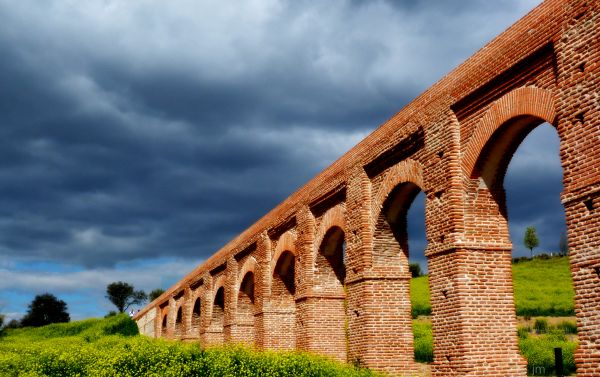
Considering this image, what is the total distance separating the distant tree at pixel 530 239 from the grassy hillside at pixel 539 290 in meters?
22.4

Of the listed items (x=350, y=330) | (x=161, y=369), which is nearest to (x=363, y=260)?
(x=350, y=330)

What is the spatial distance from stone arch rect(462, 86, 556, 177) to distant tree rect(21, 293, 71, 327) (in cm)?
6704

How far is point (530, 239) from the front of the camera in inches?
3002

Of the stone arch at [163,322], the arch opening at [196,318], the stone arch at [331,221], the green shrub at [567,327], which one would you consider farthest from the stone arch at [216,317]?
the green shrub at [567,327]

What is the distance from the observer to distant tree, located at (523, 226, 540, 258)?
75.9 meters

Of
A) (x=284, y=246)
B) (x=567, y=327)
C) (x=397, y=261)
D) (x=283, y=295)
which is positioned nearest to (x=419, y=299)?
(x=567, y=327)

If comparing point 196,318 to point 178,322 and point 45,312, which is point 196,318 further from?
point 45,312

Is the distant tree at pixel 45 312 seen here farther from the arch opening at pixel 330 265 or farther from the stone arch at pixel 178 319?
the arch opening at pixel 330 265

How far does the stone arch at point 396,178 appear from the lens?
443 inches

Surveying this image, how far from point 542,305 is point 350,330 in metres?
23.0

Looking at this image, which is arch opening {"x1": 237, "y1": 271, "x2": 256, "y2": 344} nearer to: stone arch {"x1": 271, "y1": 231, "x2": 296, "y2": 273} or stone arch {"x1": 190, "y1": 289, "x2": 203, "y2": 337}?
stone arch {"x1": 271, "y1": 231, "x2": 296, "y2": 273}

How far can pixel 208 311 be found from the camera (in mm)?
26766

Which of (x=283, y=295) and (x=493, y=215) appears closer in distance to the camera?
(x=493, y=215)

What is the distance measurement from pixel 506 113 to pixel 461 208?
1.75 m
